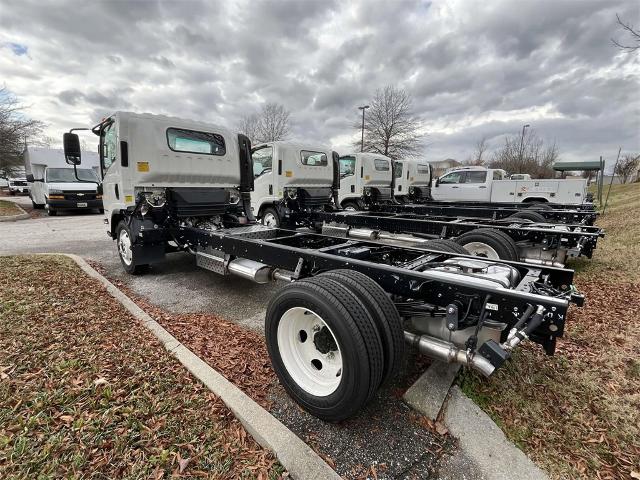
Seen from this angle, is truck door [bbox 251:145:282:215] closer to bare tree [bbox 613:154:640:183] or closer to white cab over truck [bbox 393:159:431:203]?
white cab over truck [bbox 393:159:431:203]

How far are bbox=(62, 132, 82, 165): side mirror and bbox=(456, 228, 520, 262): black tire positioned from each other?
6.08 meters

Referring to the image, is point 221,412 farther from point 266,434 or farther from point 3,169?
point 3,169

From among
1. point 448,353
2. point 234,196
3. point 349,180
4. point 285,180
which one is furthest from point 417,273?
point 349,180

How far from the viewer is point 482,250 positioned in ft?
15.2

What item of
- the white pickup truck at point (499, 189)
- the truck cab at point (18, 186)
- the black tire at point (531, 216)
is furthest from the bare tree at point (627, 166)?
the truck cab at point (18, 186)

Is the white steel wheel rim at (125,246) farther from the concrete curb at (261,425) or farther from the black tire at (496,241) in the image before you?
the black tire at (496,241)

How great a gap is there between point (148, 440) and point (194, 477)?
41 centimetres

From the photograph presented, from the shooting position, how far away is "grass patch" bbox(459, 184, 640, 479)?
2.01 meters

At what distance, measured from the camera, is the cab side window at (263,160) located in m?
8.43

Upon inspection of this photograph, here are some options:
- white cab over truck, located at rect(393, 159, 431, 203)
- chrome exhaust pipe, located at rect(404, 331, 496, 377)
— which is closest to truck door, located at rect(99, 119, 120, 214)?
chrome exhaust pipe, located at rect(404, 331, 496, 377)

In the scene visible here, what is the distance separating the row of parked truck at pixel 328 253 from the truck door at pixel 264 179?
3 centimetres

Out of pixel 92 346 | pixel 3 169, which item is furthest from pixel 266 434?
pixel 3 169

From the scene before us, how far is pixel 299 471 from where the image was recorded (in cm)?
180

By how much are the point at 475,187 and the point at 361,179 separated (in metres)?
6.05
